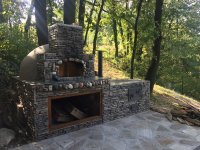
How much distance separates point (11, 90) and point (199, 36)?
27.8ft

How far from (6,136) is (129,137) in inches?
108

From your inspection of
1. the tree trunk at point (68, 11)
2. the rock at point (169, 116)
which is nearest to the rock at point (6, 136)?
the rock at point (169, 116)

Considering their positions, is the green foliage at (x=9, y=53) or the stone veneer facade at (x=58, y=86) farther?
the green foliage at (x=9, y=53)

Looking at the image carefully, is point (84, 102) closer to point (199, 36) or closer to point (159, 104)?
point (159, 104)

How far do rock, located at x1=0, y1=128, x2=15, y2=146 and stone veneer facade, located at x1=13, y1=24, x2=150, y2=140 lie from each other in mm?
365

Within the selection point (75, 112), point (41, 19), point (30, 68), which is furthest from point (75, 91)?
point (41, 19)

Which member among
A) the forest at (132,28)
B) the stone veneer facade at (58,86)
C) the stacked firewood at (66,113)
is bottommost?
the stacked firewood at (66,113)

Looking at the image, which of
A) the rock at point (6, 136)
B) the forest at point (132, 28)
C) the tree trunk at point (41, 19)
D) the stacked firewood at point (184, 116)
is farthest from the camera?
the tree trunk at point (41, 19)

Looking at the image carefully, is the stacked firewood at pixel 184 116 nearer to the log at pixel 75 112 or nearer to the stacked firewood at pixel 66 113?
the log at pixel 75 112

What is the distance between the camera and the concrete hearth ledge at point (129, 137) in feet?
14.7

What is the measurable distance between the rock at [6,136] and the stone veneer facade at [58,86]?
1.20 feet

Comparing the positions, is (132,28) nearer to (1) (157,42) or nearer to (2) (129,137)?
(1) (157,42)

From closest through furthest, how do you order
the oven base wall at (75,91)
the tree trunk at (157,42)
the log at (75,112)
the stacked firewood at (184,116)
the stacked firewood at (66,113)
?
the oven base wall at (75,91) < the stacked firewood at (66,113) < the log at (75,112) < the stacked firewood at (184,116) < the tree trunk at (157,42)

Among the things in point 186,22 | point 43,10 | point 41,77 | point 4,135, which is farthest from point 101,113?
point 186,22
